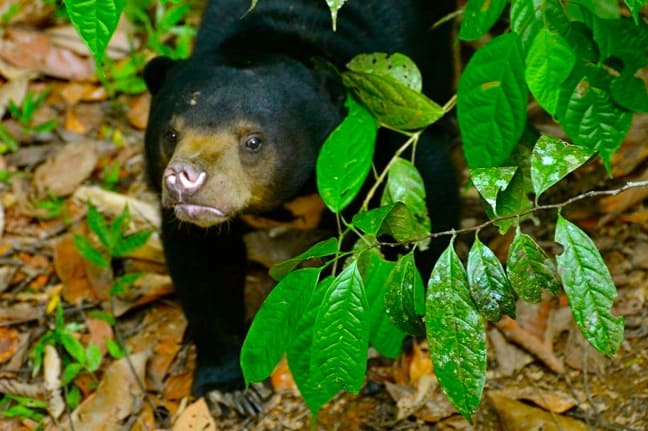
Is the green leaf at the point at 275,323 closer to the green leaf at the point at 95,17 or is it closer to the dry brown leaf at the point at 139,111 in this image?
the green leaf at the point at 95,17

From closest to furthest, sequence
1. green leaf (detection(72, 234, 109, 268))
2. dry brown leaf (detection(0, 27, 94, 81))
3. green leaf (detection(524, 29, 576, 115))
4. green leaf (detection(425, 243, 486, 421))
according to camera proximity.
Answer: green leaf (detection(425, 243, 486, 421)) < green leaf (detection(524, 29, 576, 115)) < green leaf (detection(72, 234, 109, 268)) < dry brown leaf (detection(0, 27, 94, 81))

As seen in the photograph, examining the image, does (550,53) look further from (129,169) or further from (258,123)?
(129,169)

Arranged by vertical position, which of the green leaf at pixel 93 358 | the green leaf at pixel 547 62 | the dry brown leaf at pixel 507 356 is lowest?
the green leaf at pixel 93 358

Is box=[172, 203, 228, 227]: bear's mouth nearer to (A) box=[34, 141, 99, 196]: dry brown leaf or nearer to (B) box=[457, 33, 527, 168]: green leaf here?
(B) box=[457, 33, 527, 168]: green leaf

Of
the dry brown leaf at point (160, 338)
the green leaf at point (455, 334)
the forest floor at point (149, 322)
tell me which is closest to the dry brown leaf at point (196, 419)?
the forest floor at point (149, 322)

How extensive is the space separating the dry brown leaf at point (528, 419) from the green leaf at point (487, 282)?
1536 millimetres

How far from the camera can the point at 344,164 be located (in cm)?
323

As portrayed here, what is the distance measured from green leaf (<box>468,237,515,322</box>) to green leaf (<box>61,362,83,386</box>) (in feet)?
8.27

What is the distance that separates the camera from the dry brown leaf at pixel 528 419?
4.00 metres

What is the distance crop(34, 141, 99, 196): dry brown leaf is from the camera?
5898 mm

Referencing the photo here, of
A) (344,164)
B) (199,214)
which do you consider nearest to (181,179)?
(199,214)

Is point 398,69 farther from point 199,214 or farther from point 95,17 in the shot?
point 95,17

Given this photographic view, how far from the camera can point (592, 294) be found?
2502 millimetres

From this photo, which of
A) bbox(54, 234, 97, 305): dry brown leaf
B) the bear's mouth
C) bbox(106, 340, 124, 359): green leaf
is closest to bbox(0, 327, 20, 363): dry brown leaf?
bbox(54, 234, 97, 305): dry brown leaf
